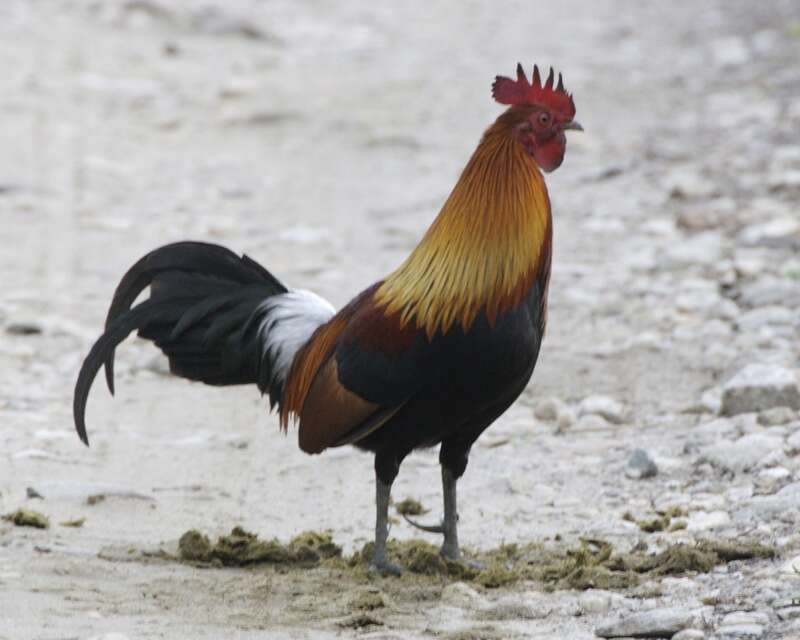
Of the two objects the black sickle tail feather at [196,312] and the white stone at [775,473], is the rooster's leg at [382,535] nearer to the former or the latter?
the black sickle tail feather at [196,312]

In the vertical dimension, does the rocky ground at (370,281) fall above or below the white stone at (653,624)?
above

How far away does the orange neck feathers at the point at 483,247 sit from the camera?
4773 mm

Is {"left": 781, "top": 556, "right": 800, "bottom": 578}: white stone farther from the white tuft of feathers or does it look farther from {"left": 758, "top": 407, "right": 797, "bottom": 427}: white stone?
the white tuft of feathers

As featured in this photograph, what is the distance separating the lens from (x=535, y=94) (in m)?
5.06

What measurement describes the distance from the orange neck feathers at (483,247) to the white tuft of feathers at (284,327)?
0.53 metres

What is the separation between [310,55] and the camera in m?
16.2

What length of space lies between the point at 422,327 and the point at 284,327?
0.81 meters

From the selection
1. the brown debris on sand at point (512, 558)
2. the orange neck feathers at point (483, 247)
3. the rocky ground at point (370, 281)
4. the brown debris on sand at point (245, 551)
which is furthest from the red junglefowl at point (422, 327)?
the rocky ground at point (370, 281)

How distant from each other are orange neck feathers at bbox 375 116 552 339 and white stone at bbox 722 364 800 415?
1897 mm

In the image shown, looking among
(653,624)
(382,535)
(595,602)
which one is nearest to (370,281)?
(382,535)

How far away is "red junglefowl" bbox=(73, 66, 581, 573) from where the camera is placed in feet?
15.6

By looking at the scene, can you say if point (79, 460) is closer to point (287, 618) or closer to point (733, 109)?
point (287, 618)

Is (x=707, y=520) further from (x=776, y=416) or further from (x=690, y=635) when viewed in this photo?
(x=690, y=635)

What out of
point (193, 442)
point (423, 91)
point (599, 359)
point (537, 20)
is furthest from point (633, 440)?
point (537, 20)
